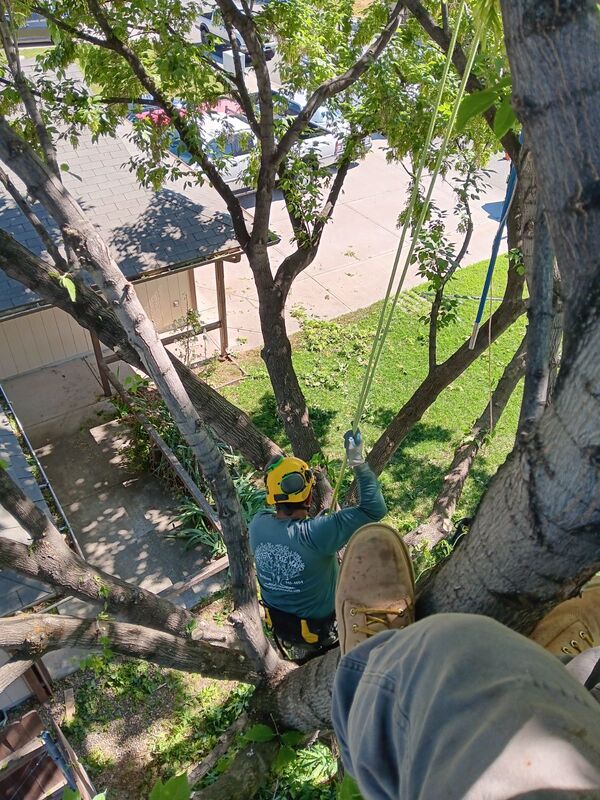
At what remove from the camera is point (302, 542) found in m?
3.40

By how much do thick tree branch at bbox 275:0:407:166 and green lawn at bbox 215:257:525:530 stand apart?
3685mm

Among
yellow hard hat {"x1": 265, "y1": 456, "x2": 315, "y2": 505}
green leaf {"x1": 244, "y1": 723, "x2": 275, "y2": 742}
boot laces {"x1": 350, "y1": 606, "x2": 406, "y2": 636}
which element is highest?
yellow hard hat {"x1": 265, "y1": 456, "x2": 315, "y2": 505}

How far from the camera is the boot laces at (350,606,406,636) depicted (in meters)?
2.18

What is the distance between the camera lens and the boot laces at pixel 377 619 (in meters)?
2.18

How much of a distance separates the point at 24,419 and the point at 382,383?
5025 millimetres

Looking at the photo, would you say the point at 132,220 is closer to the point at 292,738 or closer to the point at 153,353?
the point at 153,353

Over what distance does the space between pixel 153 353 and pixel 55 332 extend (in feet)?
23.4

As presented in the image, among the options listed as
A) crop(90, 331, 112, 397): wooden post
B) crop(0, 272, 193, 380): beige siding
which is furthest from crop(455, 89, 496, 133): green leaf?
crop(0, 272, 193, 380): beige siding

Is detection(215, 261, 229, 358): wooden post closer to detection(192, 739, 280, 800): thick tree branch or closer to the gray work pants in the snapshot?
detection(192, 739, 280, 800): thick tree branch

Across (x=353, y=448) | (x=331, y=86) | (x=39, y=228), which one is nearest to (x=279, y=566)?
(x=353, y=448)

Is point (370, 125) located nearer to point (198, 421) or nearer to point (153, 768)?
point (198, 421)

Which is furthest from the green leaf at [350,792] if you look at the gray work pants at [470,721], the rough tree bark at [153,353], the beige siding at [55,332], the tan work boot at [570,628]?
the beige siding at [55,332]

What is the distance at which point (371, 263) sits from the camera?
12.5 metres

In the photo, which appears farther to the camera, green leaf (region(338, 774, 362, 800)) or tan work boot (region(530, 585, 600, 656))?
green leaf (region(338, 774, 362, 800))
